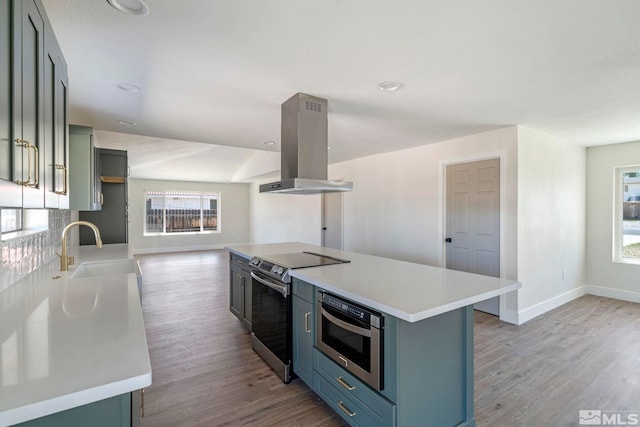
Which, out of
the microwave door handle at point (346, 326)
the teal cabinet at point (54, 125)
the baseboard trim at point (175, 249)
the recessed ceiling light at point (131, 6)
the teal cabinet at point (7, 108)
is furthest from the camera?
the baseboard trim at point (175, 249)

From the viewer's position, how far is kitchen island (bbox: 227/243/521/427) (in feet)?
5.20

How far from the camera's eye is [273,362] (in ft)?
8.69

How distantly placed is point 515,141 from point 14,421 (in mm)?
4460

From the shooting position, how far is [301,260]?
2.77 m

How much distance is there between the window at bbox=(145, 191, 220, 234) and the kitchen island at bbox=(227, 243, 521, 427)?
30.0ft

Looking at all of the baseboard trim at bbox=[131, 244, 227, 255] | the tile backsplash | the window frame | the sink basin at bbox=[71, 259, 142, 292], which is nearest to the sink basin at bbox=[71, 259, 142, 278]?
the sink basin at bbox=[71, 259, 142, 292]

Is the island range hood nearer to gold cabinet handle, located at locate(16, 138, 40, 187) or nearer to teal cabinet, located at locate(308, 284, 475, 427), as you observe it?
teal cabinet, located at locate(308, 284, 475, 427)

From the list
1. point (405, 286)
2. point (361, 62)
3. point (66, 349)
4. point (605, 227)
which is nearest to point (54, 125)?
point (66, 349)

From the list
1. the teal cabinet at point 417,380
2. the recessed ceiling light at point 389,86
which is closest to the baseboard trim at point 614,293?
the teal cabinet at point 417,380

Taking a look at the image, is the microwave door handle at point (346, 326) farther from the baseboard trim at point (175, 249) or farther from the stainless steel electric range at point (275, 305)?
the baseboard trim at point (175, 249)

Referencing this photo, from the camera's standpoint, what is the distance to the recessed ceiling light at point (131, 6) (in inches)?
58.6

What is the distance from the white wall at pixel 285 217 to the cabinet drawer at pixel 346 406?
4729 millimetres

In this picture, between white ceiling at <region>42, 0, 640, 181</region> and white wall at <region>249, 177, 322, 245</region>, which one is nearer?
white ceiling at <region>42, 0, 640, 181</region>

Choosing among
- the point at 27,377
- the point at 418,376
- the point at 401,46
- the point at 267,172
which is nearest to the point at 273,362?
the point at 418,376
